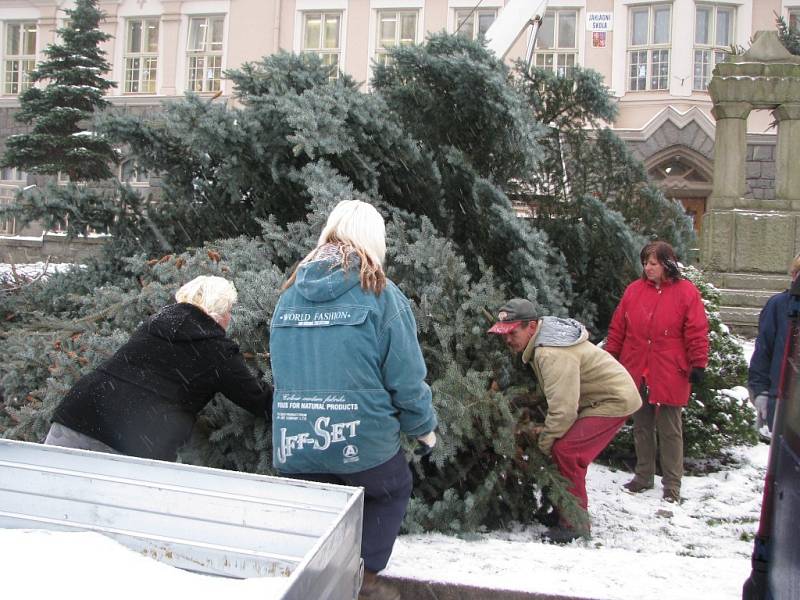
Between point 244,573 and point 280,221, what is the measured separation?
4.30 metres

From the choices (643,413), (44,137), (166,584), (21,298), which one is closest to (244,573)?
(166,584)

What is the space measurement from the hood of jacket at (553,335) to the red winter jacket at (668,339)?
938mm

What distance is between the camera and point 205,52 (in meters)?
24.7

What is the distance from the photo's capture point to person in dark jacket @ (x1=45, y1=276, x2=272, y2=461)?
320 centimetres

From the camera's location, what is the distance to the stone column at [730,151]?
10586mm

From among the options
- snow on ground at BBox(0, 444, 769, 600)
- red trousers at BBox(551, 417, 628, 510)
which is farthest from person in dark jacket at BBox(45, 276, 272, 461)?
red trousers at BBox(551, 417, 628, 510)

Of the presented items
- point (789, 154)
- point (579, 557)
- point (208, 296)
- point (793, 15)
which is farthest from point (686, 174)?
point (208, 296)

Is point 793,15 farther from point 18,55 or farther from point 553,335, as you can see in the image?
point 18,55

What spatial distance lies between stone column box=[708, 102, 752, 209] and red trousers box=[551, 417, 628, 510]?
739cm

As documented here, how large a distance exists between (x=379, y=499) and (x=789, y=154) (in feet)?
31.9

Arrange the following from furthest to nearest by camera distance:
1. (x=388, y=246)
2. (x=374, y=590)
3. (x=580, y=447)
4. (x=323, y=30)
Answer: (x=323, y=30) < (x=388, y=246) < (x=580, y=447) < (x=374, y=590)

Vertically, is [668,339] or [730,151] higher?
[730,151]

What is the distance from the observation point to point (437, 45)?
6137 millimetres

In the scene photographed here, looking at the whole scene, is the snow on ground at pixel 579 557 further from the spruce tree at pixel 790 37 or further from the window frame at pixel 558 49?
the window frame at pixel 558 49
